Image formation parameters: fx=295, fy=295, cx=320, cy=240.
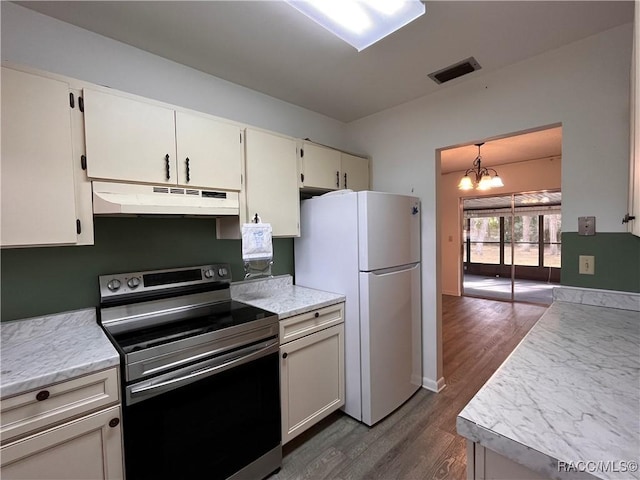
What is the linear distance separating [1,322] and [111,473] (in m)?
0.88

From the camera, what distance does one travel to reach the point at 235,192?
1919mm

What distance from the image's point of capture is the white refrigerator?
6.71 ft

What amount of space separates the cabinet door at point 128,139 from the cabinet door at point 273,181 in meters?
0.49

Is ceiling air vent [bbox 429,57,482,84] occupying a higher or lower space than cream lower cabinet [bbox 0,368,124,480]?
higher

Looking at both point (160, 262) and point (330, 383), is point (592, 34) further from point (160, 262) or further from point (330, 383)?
point (160, 262)

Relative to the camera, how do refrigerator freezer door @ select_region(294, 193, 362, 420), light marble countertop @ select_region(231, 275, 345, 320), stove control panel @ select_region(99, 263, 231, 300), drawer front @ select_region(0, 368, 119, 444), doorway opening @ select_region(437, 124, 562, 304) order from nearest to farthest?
1. drawer front @ select_region(0, 368, 119, 444)
2. stove control panel @ select_region(99, 263, 231, 300)
3. light marble countertop @ select_region(231, 275, 345, 320)
4. refrigerator freezer door @ select_region(294, 193, 362, 420)
5. doorway opening @ select_region(437, 124, 562, 304)

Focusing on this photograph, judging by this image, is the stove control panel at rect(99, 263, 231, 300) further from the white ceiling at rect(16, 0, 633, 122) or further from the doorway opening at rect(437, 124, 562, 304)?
the doorway opening at rect(437, 124, 562, 304)

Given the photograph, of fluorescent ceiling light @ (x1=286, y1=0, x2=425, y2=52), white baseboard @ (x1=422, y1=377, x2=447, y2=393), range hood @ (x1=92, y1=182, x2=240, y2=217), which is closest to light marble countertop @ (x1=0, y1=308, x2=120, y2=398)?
range hood @ (x1=92, y1=182, x2=240, y2=217)

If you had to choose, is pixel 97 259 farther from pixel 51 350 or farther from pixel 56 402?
pixel 56 402

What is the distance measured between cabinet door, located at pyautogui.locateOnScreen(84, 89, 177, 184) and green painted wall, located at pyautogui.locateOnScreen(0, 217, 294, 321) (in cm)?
37

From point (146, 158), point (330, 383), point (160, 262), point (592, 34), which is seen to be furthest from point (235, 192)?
point (592, 34)

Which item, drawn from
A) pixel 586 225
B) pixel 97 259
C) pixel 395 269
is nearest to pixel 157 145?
pixel 97 259

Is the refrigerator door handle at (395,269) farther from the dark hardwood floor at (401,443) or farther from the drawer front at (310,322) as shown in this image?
the dark hardwood floor at (401,443)

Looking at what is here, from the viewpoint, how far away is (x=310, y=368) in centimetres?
192
